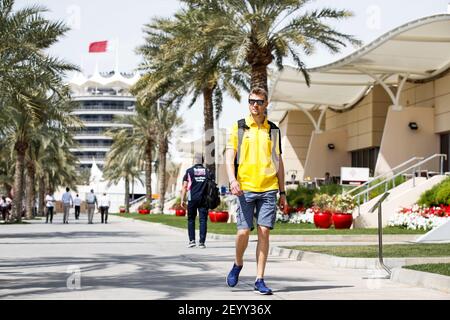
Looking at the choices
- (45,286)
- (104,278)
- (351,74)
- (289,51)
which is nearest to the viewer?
(45,286)

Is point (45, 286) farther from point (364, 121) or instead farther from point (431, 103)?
point (364, 121)

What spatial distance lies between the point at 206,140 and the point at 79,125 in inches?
231

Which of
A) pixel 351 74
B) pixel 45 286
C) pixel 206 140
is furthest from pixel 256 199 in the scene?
pixel 351 74

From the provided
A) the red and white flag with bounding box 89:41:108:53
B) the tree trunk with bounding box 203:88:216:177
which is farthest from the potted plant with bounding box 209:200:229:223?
the red and white flag with bounding box 89:41:108:53

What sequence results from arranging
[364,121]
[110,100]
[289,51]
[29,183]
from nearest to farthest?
[289,51], [364,121], [29,183], [110,100]

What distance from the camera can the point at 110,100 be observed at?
171 meters

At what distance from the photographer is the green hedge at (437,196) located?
1032 inches

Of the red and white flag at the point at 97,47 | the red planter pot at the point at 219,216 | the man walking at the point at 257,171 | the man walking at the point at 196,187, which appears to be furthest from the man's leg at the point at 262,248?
the red and white flag at the point at 97,47

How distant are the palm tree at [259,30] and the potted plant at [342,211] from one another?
4.63m

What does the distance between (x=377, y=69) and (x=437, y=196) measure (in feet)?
50.6

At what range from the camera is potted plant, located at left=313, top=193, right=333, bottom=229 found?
27.1m

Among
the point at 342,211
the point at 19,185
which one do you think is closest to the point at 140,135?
the point at 19,185

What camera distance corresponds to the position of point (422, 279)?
8961 millimetres

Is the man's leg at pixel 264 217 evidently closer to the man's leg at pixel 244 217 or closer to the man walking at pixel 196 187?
the man's leg at pixel 244 217
